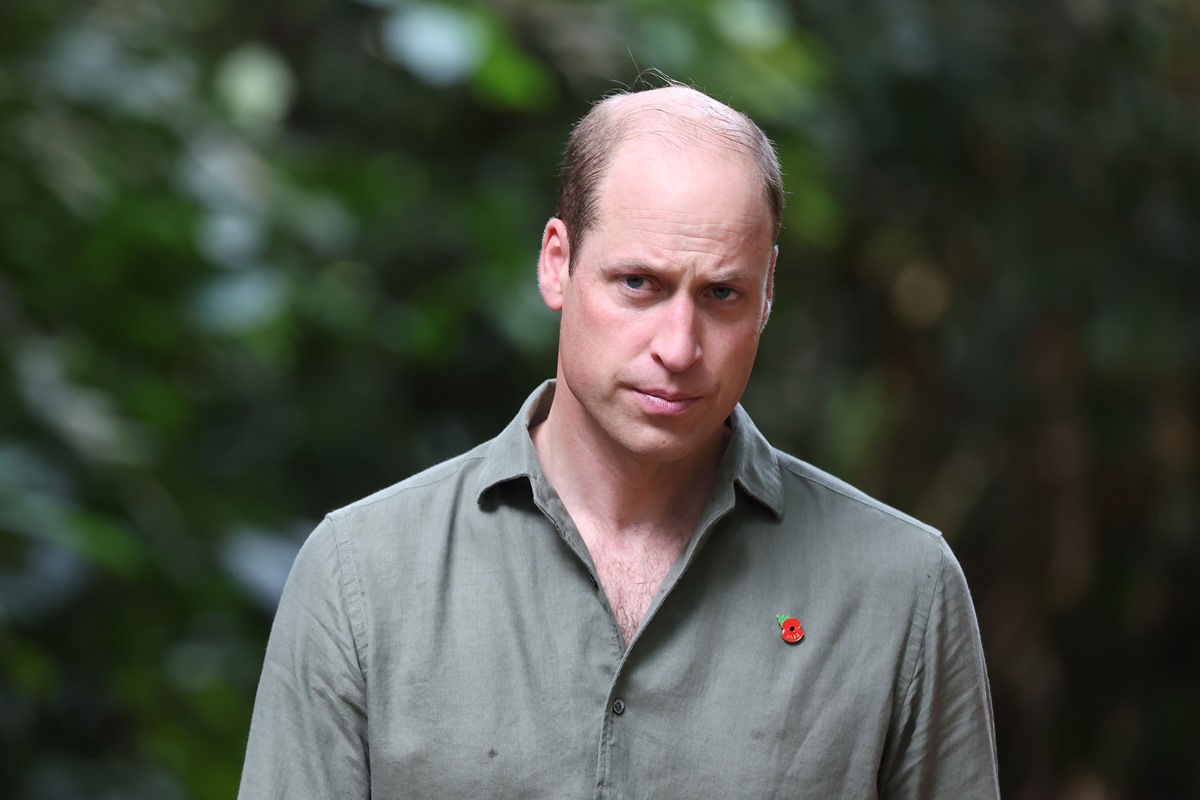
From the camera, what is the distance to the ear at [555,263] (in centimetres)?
160

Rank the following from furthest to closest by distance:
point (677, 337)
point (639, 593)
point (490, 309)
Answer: point (490, 309) → point (639, 593) → point (677, 337)

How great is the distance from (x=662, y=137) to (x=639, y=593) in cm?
44

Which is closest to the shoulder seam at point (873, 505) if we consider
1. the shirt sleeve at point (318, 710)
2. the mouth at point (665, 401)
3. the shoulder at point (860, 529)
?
the shoulder at point (860, 529)

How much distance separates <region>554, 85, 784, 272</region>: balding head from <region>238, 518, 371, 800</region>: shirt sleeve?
1.35 feet

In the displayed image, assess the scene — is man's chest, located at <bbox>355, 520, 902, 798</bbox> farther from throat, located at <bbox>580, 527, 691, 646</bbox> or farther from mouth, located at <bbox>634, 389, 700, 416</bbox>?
mouth, located at <bbox>634, 389, 700, 416</bbox>

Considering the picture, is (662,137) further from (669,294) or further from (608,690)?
(608,690)

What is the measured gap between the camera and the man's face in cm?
148

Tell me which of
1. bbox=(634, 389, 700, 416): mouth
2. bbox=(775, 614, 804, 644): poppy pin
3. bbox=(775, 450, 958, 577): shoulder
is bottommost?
bbox=(775, 614, 804, 644): poppy pin

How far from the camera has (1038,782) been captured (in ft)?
14.4

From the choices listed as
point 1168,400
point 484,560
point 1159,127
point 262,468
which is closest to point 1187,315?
point 1168,400

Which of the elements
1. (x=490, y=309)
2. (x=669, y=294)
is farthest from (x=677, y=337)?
(x=490, y=309)

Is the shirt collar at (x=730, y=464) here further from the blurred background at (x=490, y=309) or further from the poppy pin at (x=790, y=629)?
the blurred background at (x=490, y=309)

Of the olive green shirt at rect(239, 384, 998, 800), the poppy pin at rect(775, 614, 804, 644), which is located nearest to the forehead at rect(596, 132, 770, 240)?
the olive green shirt at rect(239, 384, 998, 800)

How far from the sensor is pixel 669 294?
1.50 metres
